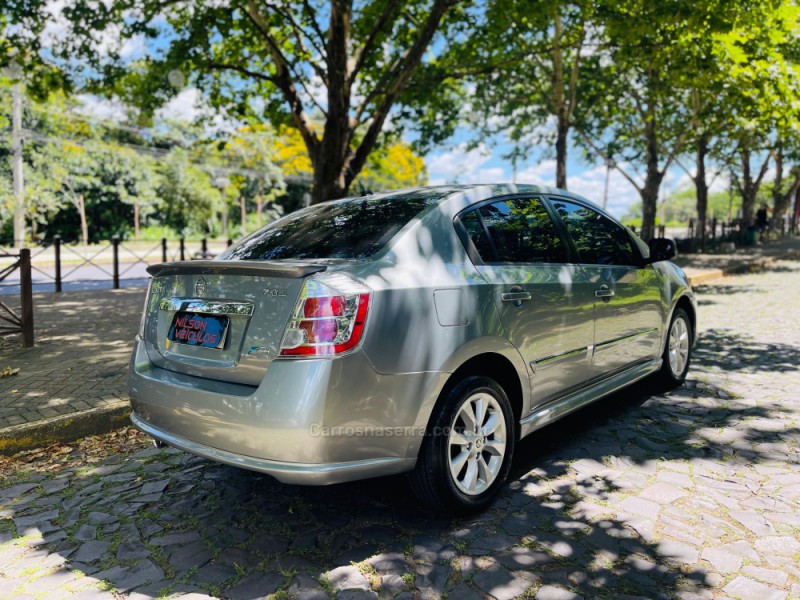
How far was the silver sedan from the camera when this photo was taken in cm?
273

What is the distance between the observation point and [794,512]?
3223 millimetres

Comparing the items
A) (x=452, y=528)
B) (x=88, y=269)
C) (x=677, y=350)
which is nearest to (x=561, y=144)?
(x=677, y=350)

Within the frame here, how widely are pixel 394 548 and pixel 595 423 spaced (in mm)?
2355

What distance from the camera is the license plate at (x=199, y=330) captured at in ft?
9.86

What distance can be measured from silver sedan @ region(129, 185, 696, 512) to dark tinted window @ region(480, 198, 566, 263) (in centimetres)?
1

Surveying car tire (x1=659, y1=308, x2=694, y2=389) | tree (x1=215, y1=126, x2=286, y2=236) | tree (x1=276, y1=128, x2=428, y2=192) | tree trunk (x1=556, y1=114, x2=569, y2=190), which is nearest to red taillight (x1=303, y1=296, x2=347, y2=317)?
car tire (x1=659, y1=308, x2=694, y2=389)

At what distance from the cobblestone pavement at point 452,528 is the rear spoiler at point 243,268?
130cm

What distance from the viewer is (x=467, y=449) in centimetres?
322

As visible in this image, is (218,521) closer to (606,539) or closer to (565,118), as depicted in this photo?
(606,539)

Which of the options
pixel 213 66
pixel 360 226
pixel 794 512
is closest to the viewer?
pixel 794 512

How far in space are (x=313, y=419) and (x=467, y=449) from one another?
942mm

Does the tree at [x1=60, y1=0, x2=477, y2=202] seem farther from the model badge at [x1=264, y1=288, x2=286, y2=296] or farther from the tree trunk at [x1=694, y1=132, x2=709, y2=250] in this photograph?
the tree trunk at [x1=694, y1=132, x2=709, y2=250]

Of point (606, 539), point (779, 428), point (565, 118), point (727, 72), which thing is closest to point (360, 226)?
point (606, 539)

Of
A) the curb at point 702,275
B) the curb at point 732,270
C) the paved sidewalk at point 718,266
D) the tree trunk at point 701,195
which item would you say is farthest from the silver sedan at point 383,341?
the tree trunk at point 701,195
